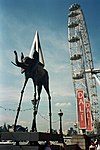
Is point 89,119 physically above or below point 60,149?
above

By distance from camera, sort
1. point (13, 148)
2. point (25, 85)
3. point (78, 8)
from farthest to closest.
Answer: point (78, 8)
point (25, 85)
point (13, 148)

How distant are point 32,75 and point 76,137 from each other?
212 inches

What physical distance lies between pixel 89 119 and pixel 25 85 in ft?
35.2

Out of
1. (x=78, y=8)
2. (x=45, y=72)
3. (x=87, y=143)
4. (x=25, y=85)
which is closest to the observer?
(x=25, y=85)

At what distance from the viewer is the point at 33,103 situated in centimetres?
1244

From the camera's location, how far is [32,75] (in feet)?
41.4

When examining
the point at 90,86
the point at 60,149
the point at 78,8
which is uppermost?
the point at 78,8

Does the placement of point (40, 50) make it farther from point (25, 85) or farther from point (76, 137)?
point (76, 137)

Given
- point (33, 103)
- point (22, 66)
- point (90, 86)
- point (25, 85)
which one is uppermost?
point (90, 86)

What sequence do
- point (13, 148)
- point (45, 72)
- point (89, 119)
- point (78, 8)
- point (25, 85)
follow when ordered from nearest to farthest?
Answer: point (13, 148) → point (25, 85) → point (45, 72) → point (89, 119) → point (78, 8)

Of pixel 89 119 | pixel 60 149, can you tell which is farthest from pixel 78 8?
pixel 60 149

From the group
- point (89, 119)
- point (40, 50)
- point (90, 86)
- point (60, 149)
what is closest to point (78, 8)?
point (90, 86)

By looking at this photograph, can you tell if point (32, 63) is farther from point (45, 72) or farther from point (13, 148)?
point (13, 148)

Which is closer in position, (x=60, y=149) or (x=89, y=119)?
(x=60, y=149)
